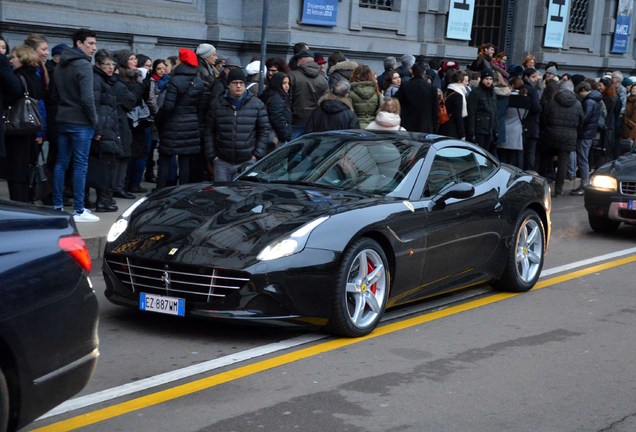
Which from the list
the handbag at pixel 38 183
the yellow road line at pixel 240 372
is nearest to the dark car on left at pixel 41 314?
the yellow road line at pixel 240 372

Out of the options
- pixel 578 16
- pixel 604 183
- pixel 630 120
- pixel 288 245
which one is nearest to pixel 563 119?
pixel 630 120

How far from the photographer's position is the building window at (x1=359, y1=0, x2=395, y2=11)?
23.0 meters

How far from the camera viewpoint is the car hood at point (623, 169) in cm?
1307

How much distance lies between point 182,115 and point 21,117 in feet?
7.10

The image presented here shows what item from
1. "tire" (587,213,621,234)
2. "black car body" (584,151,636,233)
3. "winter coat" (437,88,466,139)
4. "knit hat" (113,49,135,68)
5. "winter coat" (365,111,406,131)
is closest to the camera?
"winter coat" (365,111,406,131)

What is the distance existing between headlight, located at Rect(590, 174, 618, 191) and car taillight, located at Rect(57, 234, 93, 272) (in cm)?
937

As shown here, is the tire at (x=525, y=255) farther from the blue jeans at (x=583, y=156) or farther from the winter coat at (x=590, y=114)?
the blue jeans at (x=583, y=156)

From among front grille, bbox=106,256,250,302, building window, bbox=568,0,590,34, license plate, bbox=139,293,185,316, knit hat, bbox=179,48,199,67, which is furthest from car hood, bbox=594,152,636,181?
building window, bbox=568,0,590,34

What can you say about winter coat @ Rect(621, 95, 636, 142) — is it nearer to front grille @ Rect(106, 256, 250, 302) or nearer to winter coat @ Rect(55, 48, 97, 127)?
winter coat @ Rect(55, 48, 97, 127)

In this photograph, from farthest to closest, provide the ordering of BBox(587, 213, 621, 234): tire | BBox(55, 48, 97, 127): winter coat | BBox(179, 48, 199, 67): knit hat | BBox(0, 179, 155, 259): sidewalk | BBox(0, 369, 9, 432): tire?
BBox(587, 213, 621, 234): tire, BBox(179, 48, 199, 67): knit hat, BBox(55, 48, 97, 127): winter coat, BBox(0, 179, 155, 259): sidewalk, BBox(0, 369, 9, 432): tire

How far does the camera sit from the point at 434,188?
8.48m

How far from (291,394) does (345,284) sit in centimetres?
134

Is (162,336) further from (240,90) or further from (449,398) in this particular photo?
(240,90)

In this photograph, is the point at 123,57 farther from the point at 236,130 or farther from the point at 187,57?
the point at 236,130
